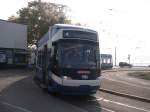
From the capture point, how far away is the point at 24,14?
241 ft

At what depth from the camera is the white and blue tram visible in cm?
1689

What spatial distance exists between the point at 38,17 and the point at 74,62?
56.0m

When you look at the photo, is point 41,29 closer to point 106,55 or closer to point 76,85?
point 106,55

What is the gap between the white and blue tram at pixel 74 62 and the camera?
55.4 ft

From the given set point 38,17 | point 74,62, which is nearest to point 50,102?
point 74,62

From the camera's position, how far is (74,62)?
17.1 metres

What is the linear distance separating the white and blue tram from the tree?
51.6 m

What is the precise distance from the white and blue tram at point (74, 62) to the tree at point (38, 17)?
169ft

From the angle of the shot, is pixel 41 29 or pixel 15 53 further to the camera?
pixel 41 29

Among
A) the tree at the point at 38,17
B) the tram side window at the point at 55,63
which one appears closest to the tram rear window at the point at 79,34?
the tram side window at the point at 55,63

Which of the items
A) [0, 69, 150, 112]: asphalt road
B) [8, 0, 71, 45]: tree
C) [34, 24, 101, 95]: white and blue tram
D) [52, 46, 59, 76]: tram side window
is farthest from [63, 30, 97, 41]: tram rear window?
[8, 0, 71, 45]: tree

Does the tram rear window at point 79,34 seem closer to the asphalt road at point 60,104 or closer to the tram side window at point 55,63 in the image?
the tram side window at point 55,63

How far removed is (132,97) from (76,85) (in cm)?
410

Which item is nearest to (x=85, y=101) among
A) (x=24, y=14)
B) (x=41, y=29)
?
(x=41, y=29)
